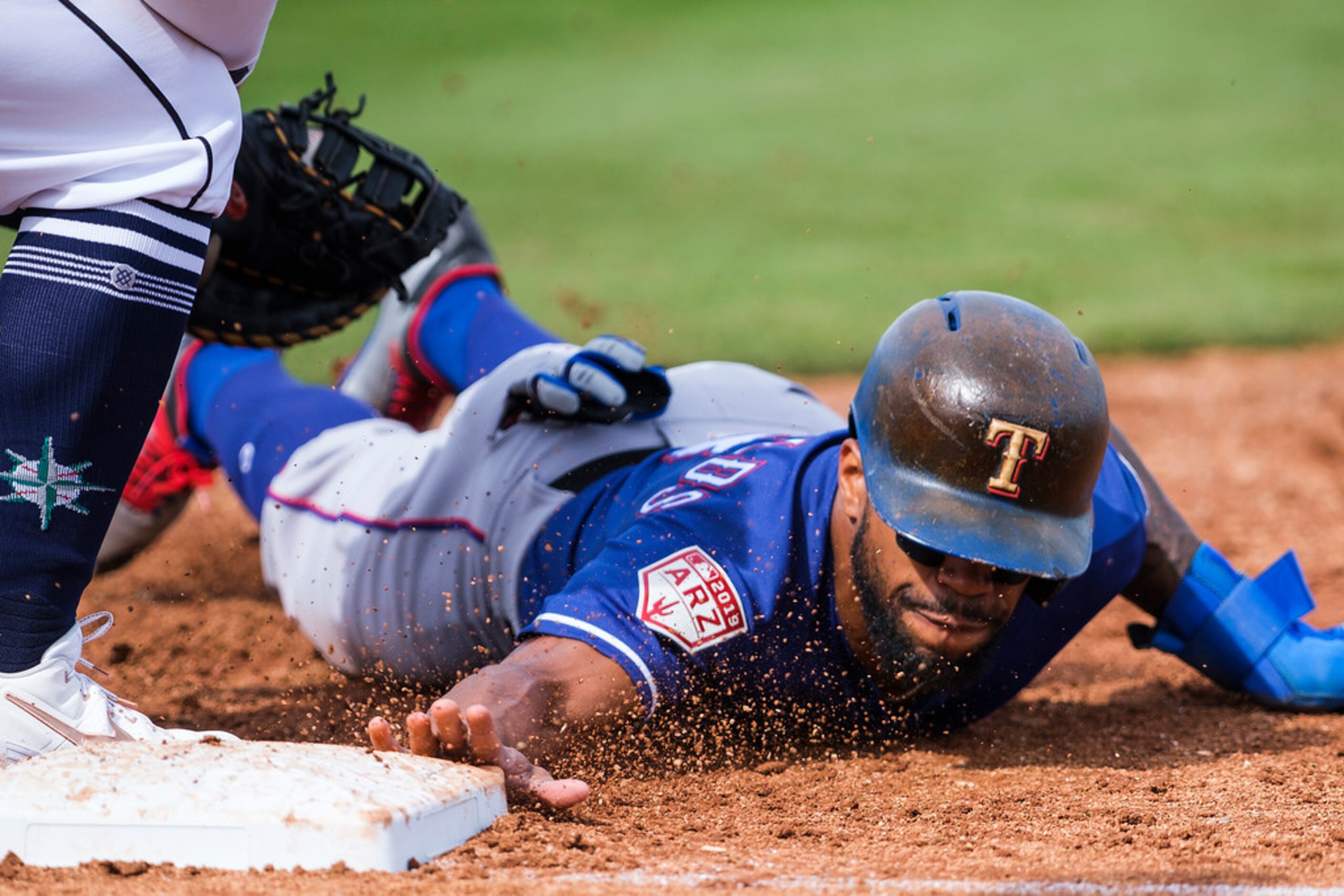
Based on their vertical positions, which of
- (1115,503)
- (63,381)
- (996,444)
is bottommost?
(63,381)

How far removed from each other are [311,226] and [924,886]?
2157 mm

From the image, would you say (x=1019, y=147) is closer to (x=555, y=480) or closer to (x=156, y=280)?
(x=555, y=480)

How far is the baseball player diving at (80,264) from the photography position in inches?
78.6

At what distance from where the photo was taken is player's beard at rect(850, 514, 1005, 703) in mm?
2471

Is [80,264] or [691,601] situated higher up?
[80,264]

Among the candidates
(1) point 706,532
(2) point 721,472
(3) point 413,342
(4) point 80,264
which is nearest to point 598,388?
(2) point 721,472

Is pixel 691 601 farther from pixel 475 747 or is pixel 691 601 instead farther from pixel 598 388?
pixel 598 388

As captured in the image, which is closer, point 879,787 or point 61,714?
point 61,714

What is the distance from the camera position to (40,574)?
206cm

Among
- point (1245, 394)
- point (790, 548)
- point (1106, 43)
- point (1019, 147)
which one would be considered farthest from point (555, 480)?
point (1106, 43)

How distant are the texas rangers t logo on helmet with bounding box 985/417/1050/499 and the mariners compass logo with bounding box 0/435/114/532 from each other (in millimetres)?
1392

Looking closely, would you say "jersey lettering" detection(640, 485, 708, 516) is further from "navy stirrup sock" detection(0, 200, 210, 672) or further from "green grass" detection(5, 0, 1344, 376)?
"green grass" detection(5, 0, 1344, 376)

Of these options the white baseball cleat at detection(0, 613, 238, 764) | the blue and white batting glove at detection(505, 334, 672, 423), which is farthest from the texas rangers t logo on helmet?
the white baseball cleat at detection(0, 613, 238, 764)

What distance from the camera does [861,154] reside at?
1264 cm
